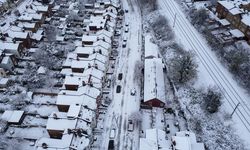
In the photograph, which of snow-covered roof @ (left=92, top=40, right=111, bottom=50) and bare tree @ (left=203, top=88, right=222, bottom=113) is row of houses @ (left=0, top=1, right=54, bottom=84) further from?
bare tree @ (left=203, top=88, right=222, bottom=113)

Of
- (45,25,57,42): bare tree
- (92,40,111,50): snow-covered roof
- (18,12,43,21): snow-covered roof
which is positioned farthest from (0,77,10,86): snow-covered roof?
(18,12,43,21): snow-covered roof

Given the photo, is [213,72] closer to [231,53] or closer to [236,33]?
[231,53]

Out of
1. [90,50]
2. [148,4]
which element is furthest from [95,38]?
[148,4]

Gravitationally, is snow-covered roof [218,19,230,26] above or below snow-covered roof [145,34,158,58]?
above

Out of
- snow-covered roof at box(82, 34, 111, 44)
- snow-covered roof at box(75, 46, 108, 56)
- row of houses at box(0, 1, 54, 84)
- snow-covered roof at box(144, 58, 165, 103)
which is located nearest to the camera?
snow-covered roof at box(144, 58, 165, 103)

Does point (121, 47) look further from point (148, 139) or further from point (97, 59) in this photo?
point (148, 139)
